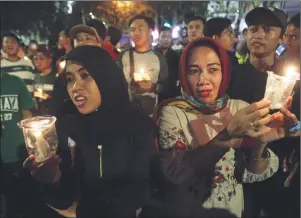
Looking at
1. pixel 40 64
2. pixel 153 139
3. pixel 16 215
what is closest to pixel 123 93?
pixel 153 139

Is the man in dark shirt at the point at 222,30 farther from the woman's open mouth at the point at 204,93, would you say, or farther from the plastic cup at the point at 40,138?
the plastic cup at the point at 40,138

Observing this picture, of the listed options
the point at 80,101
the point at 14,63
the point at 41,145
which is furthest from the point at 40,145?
the point at 14,63

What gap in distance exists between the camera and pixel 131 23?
10.4 ft

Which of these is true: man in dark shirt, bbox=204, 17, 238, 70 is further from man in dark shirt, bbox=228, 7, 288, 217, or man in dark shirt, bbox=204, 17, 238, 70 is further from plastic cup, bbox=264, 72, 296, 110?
plastic cup, bbox=264, 72, 296, 110

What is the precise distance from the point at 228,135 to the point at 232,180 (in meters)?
0.35

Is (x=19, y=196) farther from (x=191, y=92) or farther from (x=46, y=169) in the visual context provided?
(x=191, y=92)

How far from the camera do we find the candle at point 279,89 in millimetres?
1837

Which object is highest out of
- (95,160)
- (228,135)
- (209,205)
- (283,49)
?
(283,49)

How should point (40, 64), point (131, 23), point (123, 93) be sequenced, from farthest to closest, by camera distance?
1. point (40, 64)
2. point (131, 23)
3. point (123, 93)

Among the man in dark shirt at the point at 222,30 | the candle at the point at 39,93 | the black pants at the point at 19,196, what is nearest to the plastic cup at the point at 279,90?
the man in dark shirt at the point at 222,30

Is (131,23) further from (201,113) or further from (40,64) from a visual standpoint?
(40,64)

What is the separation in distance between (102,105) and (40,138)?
403 millimetres

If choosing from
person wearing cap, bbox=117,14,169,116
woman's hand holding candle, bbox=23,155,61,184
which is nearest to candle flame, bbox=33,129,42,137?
woman's hand holding candle, bbox=23,155,61,184

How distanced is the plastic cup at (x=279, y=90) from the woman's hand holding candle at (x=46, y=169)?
1.27 meters
